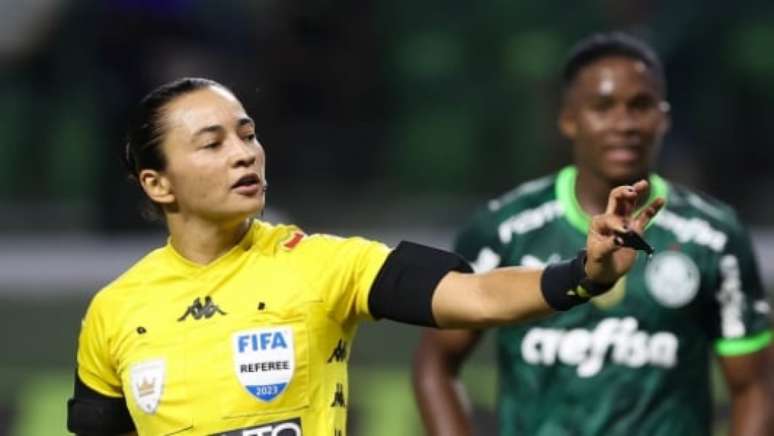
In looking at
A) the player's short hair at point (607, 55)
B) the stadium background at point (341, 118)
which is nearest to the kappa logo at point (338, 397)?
the player's short hair at point (607, 55)

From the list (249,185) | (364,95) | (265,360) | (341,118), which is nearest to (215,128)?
(249,185)

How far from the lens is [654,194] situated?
5820mm

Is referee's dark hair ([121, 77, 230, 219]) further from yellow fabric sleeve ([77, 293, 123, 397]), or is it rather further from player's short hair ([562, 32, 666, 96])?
player's short hair ([562, 32, 666, 96])

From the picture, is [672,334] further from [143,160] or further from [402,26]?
[402,26]

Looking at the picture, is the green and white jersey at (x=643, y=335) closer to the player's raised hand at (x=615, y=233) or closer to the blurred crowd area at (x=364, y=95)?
the player's raised hand at (x=615, y=233)

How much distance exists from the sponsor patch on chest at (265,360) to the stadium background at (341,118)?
176 inches

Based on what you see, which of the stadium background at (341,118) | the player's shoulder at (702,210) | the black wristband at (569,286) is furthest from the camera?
the stadium background at (341,118)

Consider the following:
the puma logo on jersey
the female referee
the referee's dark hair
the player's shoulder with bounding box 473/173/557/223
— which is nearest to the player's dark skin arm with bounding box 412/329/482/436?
the puma logo on jersey

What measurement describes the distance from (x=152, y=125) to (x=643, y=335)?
1.86 metres

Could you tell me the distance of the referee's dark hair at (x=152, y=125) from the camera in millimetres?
4395

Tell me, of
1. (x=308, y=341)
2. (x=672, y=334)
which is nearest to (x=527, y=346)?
(x=672, y=334)

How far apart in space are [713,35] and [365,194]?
1.78 m

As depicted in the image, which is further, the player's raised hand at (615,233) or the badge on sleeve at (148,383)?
the badge on sleeve at (148,383)

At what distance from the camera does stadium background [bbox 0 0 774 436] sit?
29.4 feet
